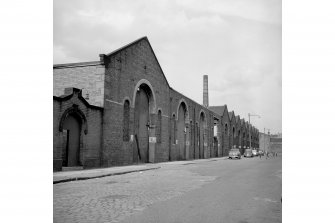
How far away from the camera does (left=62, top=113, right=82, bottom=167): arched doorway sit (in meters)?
18.0

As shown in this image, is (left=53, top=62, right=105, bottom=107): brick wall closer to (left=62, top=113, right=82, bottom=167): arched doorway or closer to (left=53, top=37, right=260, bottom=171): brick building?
→ (left=53, top=37, right=260, bottom=171): brick building

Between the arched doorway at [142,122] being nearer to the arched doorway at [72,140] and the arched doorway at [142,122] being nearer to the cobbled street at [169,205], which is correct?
the arched doorway at [72,140]

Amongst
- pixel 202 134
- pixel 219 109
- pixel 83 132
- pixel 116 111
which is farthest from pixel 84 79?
pixel 219 109

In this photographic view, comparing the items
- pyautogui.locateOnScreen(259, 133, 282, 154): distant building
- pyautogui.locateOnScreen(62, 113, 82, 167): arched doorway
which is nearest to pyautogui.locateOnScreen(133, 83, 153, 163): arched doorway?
pyautogui.locateOnScreen(62, 113, 82, 167): arched doorway

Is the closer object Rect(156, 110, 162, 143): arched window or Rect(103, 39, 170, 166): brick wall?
Rect(103, 39, 170, 166): brick wall

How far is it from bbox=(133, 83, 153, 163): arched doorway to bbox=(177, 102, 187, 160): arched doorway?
8616mm

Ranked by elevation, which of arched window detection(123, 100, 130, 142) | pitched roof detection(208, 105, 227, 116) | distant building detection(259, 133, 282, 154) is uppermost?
pitched roof detection(208, 105, 227, 116)

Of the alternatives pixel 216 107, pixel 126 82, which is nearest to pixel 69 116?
pixel 126 82

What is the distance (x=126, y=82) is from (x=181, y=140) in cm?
1510

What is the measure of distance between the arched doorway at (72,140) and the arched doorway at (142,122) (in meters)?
7.27

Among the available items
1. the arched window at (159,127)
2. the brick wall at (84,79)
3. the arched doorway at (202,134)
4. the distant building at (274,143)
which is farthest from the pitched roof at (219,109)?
the brick wall at (84,79)

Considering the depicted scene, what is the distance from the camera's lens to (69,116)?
1812cm

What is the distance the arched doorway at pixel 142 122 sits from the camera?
85.7ft
